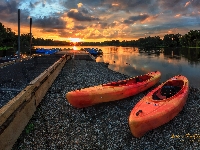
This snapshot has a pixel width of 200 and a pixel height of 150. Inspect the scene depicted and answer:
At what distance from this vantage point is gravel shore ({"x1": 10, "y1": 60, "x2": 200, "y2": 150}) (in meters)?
8.80

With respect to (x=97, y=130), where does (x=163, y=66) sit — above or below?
above

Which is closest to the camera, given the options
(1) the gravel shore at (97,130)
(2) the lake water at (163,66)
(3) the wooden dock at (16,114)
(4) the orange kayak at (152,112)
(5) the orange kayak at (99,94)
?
(3) the wooden dock at (16,114)

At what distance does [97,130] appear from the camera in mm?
9930

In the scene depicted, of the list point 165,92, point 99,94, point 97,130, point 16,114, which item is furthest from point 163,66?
point 16,114

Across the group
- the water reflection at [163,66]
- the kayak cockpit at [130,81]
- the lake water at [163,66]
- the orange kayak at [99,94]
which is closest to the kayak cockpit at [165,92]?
the orange kayak at [99,94]

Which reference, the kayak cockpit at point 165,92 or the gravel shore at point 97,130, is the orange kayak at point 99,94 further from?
the kayak cockpit at point 165,92

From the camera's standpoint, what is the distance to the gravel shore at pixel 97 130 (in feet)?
28.9

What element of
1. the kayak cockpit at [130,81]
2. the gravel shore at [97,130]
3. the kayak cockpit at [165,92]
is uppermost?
the kayak cockpit at [130,81]

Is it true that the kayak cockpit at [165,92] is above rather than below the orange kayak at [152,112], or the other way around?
above

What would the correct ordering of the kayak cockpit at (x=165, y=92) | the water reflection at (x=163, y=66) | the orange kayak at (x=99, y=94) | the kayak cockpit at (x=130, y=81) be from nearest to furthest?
the orange kayak at (x=99, y=94), the kayak cockpit at (x=165, y=92), the kayak cockpit at (x=130, y=81), the water reflection at (x=163, y=66)

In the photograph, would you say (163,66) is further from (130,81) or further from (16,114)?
(16,114)

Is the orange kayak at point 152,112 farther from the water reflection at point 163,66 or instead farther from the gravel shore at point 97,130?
the water reflection at point 163,66

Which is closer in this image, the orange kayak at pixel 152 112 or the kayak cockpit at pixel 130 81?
the orange kayak at pixel 152 112

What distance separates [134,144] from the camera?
361 inches
